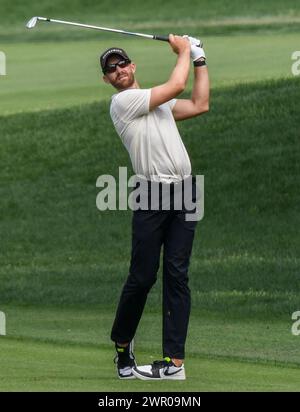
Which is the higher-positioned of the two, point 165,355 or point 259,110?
point 259,110

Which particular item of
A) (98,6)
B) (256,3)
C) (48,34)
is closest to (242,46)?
(48,34)

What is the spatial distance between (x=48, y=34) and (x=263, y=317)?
20.7 metres

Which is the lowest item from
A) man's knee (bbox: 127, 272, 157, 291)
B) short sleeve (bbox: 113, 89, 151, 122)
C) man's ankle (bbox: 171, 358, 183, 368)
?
man's ankle (bbox: 171, 358, 183, 368)

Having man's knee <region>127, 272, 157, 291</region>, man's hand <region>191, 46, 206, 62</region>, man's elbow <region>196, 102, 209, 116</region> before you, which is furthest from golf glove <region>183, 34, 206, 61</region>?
man's knee <region>127, 272, 157, 291</region>

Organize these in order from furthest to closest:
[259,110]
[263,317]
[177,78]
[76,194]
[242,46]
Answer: [242,46] < [259,110] < [76,194] < [263,317] < [177,78]

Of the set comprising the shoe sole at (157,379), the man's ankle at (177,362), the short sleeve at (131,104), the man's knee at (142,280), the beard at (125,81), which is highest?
the beard at (125,81)

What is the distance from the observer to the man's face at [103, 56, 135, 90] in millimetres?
7477

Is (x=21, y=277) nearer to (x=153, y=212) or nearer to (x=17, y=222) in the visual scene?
(x=17, y=222)

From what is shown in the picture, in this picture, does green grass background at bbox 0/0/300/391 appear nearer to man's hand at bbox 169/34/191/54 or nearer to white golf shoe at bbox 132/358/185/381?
white golf shoe at bbox 132/358/185/381

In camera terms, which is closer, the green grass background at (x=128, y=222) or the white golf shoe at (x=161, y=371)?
the white golf shoe at (x=161, y=371)

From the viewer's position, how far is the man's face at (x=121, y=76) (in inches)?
294

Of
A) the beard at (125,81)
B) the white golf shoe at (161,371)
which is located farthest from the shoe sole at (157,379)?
the beard at (125,81)

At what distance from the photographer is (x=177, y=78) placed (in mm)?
7301

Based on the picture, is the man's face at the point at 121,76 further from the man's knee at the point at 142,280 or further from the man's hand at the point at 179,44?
the man's knee at the point at 142,280
